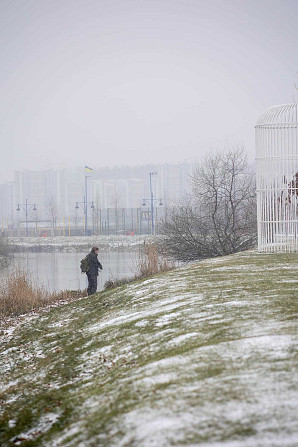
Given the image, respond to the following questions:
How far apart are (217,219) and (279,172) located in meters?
11.2

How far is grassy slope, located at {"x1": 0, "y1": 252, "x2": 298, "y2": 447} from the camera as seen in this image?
4250 millimetres

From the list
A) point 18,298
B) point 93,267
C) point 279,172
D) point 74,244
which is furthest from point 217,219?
point 74,244

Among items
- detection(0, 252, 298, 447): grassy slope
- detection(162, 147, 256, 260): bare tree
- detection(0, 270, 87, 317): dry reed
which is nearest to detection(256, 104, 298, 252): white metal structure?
detection(0, 252, 298, 447): grassy slope

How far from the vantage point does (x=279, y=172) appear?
556 inches

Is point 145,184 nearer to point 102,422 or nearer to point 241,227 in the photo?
point 241,227

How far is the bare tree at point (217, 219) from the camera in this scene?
80.7 feet

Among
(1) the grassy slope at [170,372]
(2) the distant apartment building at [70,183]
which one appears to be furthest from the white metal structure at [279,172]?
(2) the distant apartment building at [70,183]

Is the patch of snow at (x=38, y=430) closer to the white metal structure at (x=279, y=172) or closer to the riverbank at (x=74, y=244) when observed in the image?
the white metal structure at (x=279, y=172)

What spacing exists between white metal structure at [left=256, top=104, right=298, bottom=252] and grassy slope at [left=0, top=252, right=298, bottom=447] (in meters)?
3.94

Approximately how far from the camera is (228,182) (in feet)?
84.4

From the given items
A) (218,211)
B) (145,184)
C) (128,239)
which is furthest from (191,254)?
(145,184)

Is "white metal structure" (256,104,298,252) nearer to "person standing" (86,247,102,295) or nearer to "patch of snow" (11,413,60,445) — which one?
"person standing" (86,247,102,295)

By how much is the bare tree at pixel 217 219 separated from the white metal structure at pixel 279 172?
9.96m

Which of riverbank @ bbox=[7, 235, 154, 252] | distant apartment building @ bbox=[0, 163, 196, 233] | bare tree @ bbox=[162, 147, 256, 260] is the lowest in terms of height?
riverbank @ bbox=[7, 235, 154, 252]
